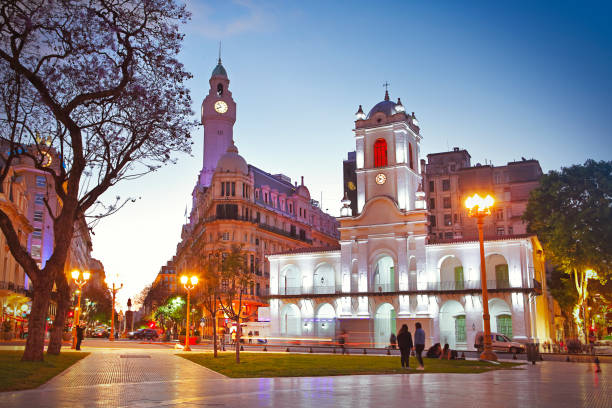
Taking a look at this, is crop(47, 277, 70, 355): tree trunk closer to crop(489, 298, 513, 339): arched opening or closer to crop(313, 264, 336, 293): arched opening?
crop(313, 264, 336, 293): arched opening

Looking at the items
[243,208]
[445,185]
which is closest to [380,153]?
[243,208]

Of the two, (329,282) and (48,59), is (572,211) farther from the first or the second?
(48,59)

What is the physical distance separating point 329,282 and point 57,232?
40.7 meters

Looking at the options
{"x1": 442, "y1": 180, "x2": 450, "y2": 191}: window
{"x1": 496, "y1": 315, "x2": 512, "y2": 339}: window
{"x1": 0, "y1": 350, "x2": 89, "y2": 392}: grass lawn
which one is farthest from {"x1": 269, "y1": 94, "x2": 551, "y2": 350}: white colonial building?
{"x1": 0, "y1": 350, "x2": 89, "y2": 392}: grass lawn

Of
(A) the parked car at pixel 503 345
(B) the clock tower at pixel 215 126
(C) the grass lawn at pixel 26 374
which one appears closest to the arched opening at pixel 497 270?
(A) the parked car at pixel 503 345

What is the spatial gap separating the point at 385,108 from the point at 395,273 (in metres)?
16.6

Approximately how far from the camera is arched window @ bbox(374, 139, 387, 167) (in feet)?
193

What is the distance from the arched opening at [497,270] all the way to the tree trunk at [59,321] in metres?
36.5

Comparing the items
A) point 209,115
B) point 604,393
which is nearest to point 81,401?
point 604,393

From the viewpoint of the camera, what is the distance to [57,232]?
2231cm

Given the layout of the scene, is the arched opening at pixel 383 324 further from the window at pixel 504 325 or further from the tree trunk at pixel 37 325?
the tree trunk at pixel 37 325

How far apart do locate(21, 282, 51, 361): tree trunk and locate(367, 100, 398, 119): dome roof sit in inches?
1725

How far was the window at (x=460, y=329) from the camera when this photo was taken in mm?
52969

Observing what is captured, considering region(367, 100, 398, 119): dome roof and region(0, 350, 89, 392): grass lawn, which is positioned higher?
region(367, 100, 398, 119): dome roof
